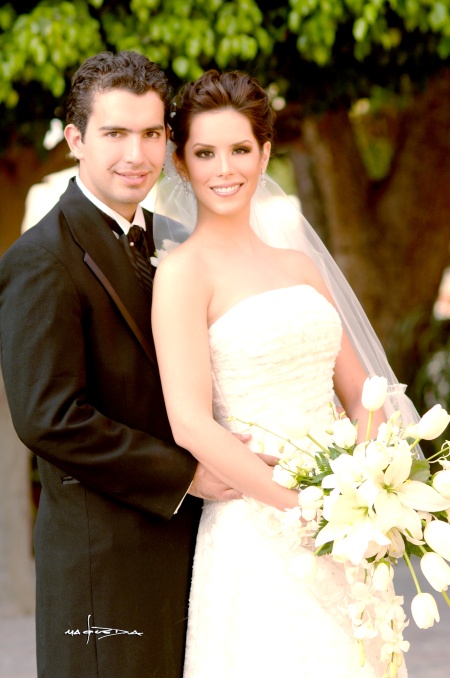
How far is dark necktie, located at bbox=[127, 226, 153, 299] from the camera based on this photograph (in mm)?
2816

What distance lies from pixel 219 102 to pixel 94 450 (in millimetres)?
1038

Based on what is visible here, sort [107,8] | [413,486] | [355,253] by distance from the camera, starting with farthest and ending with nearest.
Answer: [355,253]
[107,8]
[413,486]

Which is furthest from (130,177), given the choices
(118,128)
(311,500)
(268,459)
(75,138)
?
(311,500)

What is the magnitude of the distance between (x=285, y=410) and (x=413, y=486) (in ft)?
1.87

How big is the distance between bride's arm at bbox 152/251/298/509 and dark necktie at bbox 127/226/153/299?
0.46 feet

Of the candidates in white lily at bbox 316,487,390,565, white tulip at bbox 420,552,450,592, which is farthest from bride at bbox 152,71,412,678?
white tulip at bbox 420,552,450,592

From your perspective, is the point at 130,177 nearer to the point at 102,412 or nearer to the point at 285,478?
the point at 102,412

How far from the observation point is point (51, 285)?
259 cm

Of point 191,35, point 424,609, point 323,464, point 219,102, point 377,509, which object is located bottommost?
point 424,609

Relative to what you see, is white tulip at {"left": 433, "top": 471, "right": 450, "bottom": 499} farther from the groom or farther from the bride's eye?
the bride's eye

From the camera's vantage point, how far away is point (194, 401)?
2.64m

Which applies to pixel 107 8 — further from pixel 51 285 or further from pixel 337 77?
pixel 51 285

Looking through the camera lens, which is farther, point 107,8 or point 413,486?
point 107,8

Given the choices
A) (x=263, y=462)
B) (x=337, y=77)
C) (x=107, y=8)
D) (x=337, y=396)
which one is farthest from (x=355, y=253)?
(x=263, y=462)
